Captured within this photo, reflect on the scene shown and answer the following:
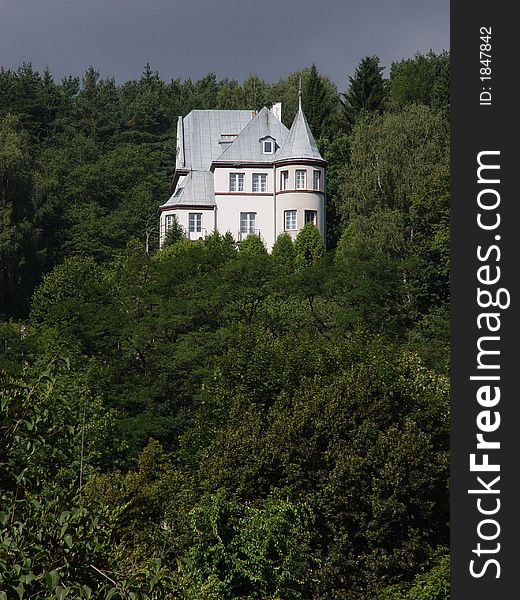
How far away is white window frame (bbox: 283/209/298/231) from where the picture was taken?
6962 cm

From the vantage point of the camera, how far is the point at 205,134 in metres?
79.9

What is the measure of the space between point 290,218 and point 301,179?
9.00 feet

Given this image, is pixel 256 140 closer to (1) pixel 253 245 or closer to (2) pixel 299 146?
(2) pixel 299 146

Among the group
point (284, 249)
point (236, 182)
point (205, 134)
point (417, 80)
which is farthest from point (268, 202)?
point (417, 80)

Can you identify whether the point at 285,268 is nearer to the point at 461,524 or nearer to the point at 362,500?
the point at 362,500

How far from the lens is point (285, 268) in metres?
54.3

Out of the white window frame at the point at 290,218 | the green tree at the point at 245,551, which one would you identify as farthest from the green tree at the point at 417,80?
the green tree at the point at 245,551

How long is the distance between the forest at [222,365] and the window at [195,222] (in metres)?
2.21

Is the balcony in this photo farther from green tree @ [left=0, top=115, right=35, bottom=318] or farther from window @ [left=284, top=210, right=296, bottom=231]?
green tree @ [left=0, top=115, right=35, bottom=318]

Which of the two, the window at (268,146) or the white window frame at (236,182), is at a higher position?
the window at (268,146)

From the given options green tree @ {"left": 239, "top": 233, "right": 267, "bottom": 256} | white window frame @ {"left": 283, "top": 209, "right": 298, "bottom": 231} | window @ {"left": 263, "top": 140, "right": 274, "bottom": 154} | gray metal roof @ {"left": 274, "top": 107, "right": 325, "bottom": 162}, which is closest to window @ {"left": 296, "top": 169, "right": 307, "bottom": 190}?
gray metal roof @ {"left": 274, "top": 107, "right": 325, "bottom": 162}

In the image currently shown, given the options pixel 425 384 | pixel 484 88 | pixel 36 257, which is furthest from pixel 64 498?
pixel 36 257

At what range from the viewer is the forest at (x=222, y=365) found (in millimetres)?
9328

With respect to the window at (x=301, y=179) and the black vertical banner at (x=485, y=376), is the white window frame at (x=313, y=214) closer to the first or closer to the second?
the window at (x=301, y=179)
